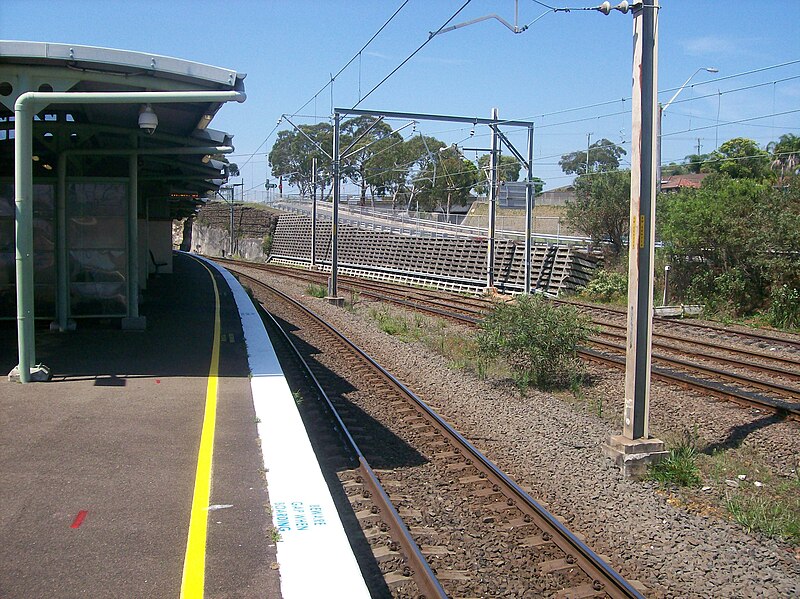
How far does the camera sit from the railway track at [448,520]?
528cm

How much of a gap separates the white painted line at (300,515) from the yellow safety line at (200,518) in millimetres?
472

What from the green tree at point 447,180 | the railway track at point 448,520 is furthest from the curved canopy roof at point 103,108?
the green tree at point 447,180

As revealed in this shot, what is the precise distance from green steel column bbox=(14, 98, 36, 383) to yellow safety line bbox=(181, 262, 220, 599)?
2307 mm

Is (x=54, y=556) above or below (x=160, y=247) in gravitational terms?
below

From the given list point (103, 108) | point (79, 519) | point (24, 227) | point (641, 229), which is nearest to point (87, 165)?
point (103, 108)

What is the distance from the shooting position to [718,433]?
9211 mm

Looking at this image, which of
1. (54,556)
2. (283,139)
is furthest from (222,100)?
(283,139)

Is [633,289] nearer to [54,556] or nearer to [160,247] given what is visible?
[54,556]

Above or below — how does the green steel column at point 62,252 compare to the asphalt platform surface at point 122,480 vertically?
above

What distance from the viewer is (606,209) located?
3225 cm

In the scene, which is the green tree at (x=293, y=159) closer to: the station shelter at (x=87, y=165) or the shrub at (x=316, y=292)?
the shrub at (x=316, y=292)

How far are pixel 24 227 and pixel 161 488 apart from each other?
463 centimetres

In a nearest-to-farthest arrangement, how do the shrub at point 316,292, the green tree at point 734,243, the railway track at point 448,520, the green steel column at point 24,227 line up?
the railway track at point 448,520 → the green steel column at point 24,227 → the green tree at point 734,243 → the shrub at point 316,292

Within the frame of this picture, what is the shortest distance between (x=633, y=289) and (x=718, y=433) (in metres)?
2.70
